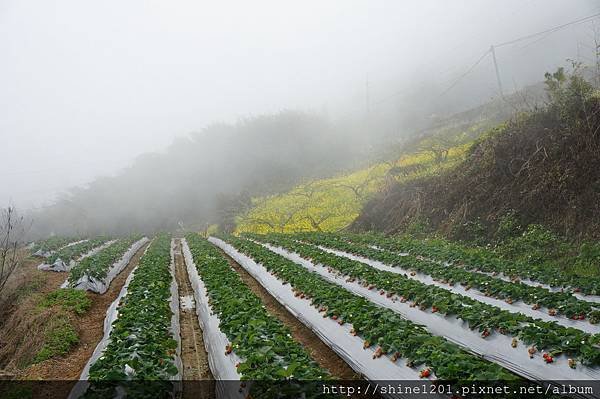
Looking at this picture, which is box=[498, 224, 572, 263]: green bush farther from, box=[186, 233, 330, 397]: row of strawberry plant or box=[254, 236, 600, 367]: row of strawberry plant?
box=[186, 233, 330, 397]: row of strawberry plant

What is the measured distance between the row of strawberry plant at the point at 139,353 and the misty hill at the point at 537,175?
1335cm

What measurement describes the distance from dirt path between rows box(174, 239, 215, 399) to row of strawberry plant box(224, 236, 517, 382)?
9.66 feet

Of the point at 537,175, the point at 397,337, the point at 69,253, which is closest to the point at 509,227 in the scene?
the point at 537,175

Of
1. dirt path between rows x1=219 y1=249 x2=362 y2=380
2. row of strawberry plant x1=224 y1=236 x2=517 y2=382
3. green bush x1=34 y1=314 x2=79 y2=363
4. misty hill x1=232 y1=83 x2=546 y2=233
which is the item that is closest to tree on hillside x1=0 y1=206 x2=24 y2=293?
green bush x1=34 y1=314 x2=79 y2=363

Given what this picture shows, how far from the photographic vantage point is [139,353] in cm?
693

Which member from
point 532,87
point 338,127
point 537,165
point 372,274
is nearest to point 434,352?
point 372,274

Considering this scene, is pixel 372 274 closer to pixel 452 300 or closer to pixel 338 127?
pixel 452 300

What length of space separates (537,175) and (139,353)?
52.8ft

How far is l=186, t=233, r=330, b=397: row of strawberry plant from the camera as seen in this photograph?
5.74m

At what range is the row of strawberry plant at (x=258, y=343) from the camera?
5.74 meters

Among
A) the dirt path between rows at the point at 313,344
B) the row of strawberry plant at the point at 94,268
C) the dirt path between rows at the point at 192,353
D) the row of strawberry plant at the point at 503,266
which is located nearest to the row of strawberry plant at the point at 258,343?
the dirt path between rows at the point at 192,353

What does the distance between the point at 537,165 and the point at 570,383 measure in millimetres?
13027

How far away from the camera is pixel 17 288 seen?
49.0ft

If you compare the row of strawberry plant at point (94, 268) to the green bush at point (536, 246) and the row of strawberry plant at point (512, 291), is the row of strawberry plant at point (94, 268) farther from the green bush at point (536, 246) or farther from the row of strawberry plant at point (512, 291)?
the green bush at point (536, 246)
